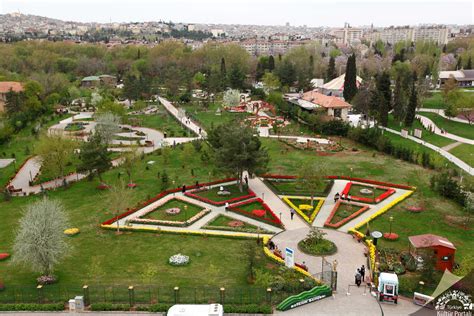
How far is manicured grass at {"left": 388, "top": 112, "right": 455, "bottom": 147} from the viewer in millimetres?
53078

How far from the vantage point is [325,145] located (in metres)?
51.9

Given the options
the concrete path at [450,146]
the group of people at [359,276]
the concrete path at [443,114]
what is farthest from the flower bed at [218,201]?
the concrete path at [443,114]

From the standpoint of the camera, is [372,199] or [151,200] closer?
[372,199]

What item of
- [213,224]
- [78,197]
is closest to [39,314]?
[213,224]

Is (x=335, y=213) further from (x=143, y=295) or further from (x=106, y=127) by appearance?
(x=106, y=127)

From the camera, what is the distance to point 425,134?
186 feet

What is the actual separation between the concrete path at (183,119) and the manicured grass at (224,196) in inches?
815

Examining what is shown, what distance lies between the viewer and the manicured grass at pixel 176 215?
108 feet

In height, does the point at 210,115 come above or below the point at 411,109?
below

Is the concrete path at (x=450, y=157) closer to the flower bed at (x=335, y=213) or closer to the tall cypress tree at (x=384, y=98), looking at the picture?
the tall cypress tree at (x=384, y=98)

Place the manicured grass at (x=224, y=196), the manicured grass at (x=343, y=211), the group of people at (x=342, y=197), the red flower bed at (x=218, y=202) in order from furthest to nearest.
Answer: the manicured grass at (x=224, y=196), the group of people at (x=342, y=197), the red flower bed at (x=218, y=202), the manicured grass at (x=343, y=211)

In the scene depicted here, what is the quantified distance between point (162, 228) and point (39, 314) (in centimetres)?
1118

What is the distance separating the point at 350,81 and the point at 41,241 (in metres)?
A: 62.8

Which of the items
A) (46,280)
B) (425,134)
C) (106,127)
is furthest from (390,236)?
(106,127)
